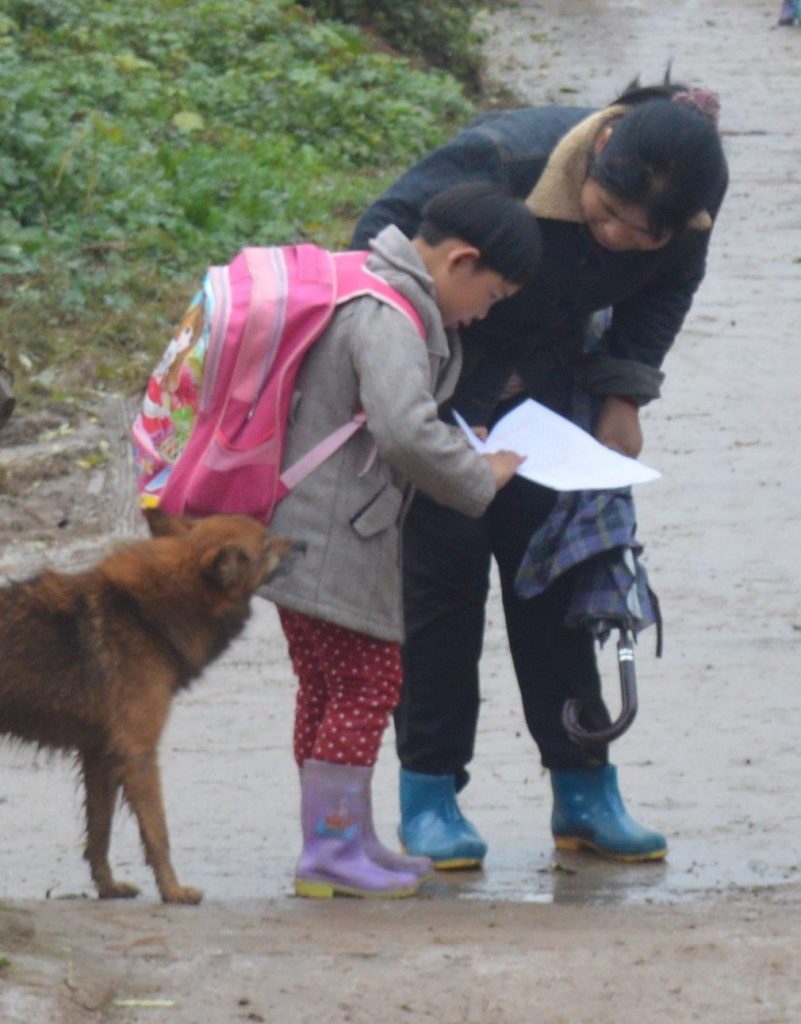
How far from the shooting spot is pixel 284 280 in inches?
166

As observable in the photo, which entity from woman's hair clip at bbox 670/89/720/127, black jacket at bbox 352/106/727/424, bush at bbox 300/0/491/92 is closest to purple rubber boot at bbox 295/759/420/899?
black jacket at bbox 352/106/727/424

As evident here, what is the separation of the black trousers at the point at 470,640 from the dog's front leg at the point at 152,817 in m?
0.77

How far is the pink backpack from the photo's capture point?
4164mm

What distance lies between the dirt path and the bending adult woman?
260 millimetres

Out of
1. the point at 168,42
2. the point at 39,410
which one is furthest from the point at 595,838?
the point at 168,42

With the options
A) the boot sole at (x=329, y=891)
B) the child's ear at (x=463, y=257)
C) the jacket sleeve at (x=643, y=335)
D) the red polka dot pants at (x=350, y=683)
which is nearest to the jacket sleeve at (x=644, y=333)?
the jacket sleeve at (x=643, y=335)

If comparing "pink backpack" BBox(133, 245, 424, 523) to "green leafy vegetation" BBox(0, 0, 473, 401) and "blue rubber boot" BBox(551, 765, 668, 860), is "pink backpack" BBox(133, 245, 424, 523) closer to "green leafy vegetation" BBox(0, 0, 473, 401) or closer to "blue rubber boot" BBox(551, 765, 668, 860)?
"blue rubber boot" BBox(551, 765, 668, 860)

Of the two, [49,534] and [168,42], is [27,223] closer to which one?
[49,534]

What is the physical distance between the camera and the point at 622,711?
4.57m

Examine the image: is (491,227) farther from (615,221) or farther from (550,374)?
(550,374)

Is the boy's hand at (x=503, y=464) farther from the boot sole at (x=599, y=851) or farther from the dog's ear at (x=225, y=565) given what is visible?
the boot sole at (x=599, y=851)

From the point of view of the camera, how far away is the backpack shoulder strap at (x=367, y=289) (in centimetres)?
423

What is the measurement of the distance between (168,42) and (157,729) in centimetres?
Result: 1170

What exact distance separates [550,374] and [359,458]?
0.78m
